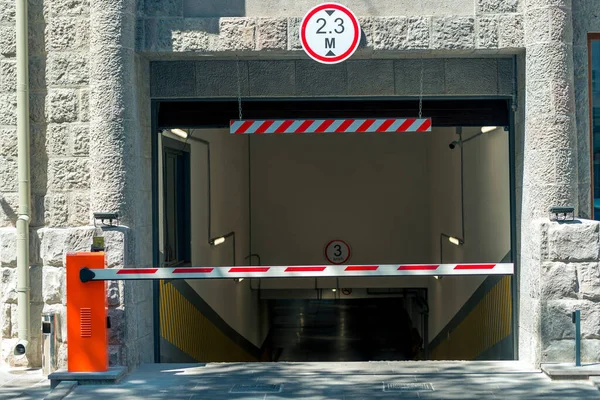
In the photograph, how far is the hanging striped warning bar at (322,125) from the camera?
8.70 meters

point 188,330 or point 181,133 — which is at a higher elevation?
point 181,133

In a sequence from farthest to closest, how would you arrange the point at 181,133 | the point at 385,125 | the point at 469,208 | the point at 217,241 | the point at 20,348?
the point at 217,241
the point at 469,208
the point at 181,133
the point at 385,125
the point at 20,348

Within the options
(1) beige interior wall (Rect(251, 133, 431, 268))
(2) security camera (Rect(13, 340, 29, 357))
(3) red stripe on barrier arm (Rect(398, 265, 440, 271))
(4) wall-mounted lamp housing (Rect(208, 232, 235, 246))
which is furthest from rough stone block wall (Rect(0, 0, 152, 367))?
(1) beige interior wall (Rect(251, 133, 431, 268))

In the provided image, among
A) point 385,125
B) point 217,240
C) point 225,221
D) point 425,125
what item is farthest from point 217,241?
point 425,125

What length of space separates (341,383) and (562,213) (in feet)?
8.38

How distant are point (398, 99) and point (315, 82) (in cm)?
90

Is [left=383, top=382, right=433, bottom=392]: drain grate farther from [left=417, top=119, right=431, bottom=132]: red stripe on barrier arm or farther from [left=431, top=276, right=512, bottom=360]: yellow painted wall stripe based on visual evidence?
[left=417, top=119, right=431, bottom=132]: red stripe on barrier arm

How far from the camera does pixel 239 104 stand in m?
8.77

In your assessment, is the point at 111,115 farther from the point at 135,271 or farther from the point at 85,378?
the point at 85,378

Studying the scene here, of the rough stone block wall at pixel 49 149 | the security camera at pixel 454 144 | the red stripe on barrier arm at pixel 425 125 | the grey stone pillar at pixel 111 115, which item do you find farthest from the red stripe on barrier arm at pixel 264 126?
the security camera at pixel 454 144

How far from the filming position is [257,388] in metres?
7.30

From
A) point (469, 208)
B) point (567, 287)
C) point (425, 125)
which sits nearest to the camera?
point (567, 287)

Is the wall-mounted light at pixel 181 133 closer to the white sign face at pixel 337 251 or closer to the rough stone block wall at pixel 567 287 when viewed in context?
the rough stone block wall at pixel 567 287

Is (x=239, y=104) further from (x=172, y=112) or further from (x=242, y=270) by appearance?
(x=242, y=270)
